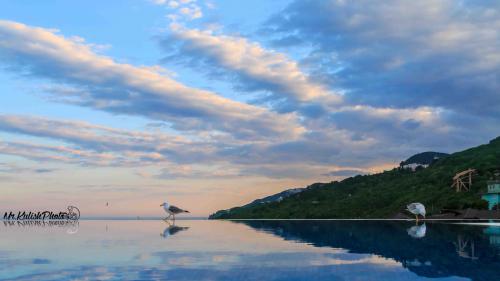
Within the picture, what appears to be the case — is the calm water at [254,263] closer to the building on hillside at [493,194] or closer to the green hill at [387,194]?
the building on hillside at [493,194]

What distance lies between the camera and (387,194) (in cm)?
8875

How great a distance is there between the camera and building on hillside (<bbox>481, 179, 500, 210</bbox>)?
2507 inches

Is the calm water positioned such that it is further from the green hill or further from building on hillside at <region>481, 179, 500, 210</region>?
the green hill

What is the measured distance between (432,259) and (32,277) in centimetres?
1259

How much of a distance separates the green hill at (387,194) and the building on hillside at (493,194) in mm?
1155

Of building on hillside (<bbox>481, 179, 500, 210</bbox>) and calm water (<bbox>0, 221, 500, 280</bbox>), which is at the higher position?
building on hillside (<bbox>481, 179, 500, 210</bbox>)

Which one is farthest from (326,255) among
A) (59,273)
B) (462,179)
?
(462,179)

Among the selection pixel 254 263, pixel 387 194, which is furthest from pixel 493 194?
pixel 254 263

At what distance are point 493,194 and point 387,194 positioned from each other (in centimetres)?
2540

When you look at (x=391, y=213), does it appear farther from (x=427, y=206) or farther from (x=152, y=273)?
(x=152, y=273)

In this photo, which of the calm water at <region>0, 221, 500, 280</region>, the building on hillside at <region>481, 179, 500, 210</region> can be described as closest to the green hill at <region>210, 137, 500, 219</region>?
the building on hillside at <region>481, 179, 500, 210</region>

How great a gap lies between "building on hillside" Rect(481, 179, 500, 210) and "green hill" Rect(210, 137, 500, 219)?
1155 millimetres

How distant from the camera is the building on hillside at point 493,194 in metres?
63.7

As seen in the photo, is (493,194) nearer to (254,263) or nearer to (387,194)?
(387,194)
